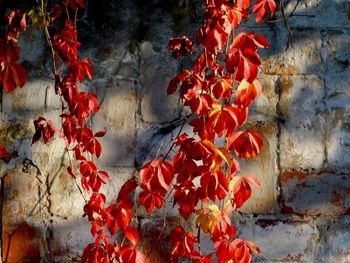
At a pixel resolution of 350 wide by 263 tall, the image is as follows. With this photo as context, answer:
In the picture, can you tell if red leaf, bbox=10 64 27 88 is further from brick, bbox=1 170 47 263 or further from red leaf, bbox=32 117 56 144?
brick, bbox=1 170 47 263

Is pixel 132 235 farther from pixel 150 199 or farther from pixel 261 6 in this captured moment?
pixel 261 6

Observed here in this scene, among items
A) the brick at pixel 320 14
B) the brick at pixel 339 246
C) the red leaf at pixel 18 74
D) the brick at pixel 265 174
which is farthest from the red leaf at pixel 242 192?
the red leaf at pixel 18 74

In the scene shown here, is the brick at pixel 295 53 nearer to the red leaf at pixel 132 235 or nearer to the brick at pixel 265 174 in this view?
the brick at pixel 265 174

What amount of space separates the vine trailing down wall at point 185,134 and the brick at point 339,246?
15.0 inches

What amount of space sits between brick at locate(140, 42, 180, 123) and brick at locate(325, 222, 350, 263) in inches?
30.3

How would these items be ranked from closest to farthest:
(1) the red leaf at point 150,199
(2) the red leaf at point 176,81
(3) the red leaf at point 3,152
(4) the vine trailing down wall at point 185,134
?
(4) the vine trailing down wall at point 185,134 < (1) the red leaf at point 150,199 < (2) the red leaf at point 176,81 < (3) the red leaf at point 3,152

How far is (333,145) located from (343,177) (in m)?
0.13

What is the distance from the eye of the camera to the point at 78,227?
1.97m

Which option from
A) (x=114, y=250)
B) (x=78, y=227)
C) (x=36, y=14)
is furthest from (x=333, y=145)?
(x=36, y=14)

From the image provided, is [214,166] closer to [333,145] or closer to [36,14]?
[333,145]

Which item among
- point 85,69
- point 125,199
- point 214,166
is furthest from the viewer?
point 85,69

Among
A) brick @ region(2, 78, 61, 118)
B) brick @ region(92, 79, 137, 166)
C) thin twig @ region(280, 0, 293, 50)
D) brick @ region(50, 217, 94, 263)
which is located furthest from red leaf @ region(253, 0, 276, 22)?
brick @ region(50, 217, 94, 263)

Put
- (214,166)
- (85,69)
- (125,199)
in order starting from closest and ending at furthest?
(214,166), (125,199), (85,69)

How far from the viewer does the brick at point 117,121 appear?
6.48 ft
